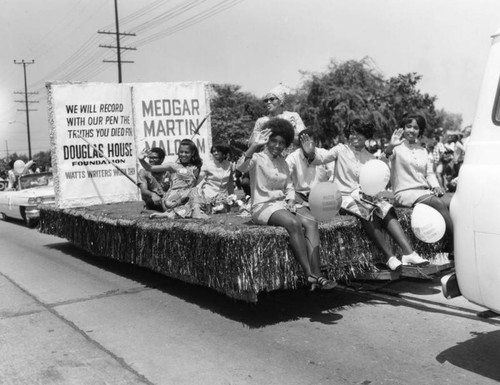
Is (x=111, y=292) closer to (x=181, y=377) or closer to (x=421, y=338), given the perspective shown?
(x=181, y=377)

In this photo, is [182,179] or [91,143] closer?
[182,179]

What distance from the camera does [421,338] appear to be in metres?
4.64

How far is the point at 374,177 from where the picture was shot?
5.58 m

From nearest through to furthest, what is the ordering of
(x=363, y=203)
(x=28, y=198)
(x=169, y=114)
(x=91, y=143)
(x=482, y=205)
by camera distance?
→ (x=482, y=205) < (x=363, y=203) < (x=91, y=143) < (x=169, y=114) < (x=28, y=198)

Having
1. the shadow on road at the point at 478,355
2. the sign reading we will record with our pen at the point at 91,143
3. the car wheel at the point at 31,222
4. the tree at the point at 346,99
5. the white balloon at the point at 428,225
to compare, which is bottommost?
the shadow on road at the point at 478,355

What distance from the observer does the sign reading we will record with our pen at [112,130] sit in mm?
9047

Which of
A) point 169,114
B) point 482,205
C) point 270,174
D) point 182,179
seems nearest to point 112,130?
point 169,114

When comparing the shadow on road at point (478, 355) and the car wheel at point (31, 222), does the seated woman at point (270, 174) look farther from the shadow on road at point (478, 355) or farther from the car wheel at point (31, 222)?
the car wheel at point (31, 222)

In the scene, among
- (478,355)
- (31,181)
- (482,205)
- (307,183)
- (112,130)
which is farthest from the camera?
(31,181)

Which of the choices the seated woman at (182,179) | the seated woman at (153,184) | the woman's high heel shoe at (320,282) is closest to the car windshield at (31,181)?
the seated woman at (153,184)

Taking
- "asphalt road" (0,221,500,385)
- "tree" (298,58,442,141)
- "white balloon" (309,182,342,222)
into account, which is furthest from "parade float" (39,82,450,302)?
"tree" (298,58,442,141)

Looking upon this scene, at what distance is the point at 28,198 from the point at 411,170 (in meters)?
11.0

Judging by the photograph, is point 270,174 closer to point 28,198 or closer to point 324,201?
point 324,201

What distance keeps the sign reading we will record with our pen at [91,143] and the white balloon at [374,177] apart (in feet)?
16.5
